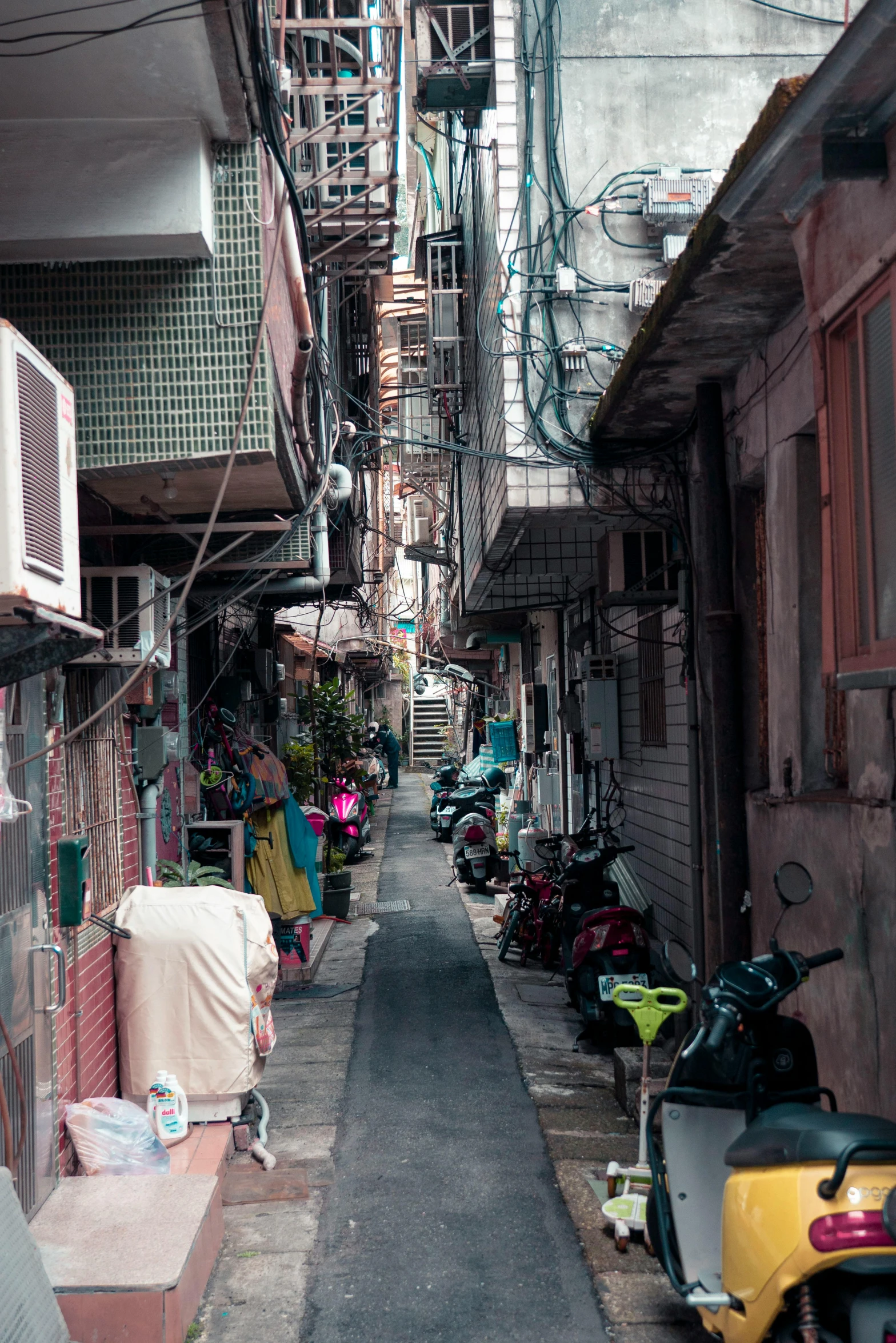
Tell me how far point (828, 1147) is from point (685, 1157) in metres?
1.20

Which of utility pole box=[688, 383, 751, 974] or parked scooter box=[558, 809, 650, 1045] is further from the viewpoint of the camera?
parked scooter box=[558, 809, 650, 1045]

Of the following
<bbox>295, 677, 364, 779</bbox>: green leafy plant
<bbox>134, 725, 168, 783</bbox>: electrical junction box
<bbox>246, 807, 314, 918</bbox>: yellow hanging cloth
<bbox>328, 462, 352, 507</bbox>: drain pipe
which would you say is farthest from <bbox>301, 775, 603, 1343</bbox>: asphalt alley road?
<bbox>295, 677, 364, 779</bbox>: green leafy plant

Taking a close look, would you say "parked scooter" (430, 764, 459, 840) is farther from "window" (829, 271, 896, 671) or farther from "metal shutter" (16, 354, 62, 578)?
"metal shutter" (16, 354, 62, 578)

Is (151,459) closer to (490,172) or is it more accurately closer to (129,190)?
(129,190)

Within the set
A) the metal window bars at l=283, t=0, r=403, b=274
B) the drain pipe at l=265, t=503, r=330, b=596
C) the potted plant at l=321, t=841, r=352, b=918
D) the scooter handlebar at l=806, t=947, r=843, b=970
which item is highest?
the metal window bars at l=283, t=0, r=403, b=274

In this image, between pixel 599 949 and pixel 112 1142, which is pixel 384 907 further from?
pixel 112 1142

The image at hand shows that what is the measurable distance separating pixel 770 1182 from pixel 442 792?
67.6 ft

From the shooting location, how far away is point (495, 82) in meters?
8.45

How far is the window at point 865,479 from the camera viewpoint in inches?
139

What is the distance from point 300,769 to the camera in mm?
14055

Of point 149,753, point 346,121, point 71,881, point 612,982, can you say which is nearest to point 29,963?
point 71,881

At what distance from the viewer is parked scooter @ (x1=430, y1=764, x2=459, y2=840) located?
21.7 m

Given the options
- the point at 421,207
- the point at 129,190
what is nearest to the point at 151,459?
the point at 129,190

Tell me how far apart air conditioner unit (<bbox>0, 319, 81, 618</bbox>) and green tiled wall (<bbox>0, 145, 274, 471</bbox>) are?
4.94 ft
